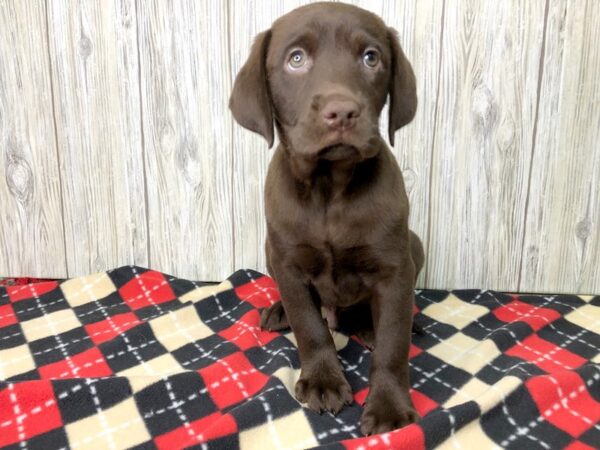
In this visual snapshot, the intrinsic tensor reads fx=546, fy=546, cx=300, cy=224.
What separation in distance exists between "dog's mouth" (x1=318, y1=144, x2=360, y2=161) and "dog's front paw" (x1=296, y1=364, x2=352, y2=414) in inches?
28.1

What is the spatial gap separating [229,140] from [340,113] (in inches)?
49.5

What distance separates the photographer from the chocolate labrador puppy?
1616mm

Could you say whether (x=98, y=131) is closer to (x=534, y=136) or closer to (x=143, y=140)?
(x=143, y=140)

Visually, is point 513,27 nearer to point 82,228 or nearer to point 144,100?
Answer: point 144,100

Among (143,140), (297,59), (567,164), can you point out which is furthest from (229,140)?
(567,164)

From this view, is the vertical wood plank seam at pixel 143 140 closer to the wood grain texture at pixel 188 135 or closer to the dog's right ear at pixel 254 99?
the wood grain texture at pixel 188 135

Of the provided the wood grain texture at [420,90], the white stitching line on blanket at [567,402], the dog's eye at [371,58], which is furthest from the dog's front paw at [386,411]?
the wood grain texture at [420,90]

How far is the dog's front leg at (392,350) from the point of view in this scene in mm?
1663

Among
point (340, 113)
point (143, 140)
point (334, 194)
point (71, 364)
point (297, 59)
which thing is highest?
point (297, 59)

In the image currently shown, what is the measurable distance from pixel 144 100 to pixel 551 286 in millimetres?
2180

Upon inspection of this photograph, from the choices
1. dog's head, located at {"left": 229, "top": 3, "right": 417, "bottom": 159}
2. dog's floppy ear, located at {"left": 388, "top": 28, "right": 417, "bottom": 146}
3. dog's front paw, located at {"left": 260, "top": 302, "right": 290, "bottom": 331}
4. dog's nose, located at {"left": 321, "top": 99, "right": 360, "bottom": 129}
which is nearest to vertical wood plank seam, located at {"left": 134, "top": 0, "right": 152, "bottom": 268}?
dog's front paw, located at {"left": 260, "top": 302, "right": 290, "bottom": 331}

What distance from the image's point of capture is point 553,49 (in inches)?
93.0

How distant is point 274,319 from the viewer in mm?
2311

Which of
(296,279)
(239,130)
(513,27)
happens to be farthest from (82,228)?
(513,27)
